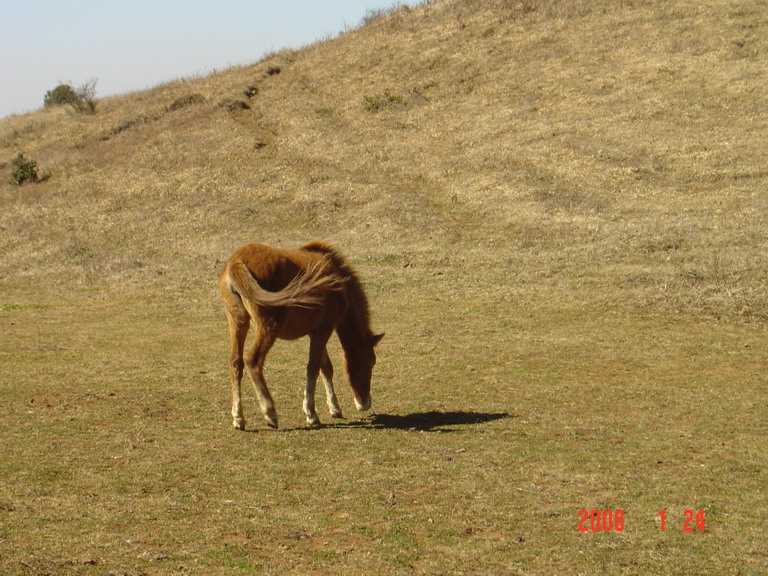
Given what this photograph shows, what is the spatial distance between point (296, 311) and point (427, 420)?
7.45 feet

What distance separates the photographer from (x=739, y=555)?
605 centimetres

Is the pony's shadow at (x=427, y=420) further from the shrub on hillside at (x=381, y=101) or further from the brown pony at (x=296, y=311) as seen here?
the shrub on hillside at (x=381, y=101)

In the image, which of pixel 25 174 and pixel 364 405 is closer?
pixel 364 405

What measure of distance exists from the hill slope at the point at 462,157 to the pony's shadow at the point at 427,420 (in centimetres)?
828

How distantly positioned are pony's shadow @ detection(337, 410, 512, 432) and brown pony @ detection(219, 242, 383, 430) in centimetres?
29

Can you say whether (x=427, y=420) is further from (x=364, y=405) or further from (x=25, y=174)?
(x=25, y=174)

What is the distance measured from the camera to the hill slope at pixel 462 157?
75.8 ft

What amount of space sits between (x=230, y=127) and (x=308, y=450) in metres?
34.6
